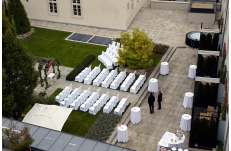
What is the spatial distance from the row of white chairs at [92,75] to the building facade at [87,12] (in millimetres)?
8326

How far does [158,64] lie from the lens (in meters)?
27.0

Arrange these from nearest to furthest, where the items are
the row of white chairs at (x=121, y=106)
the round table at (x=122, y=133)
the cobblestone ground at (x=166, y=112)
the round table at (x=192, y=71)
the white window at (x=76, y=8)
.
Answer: the round table at (x=122, y=133), the cobblestone ground at (x=166, y=112), the row of white chairs at (x=121, y=106), the round table at (x=192, y=71), the white window at (x=76, y=8)

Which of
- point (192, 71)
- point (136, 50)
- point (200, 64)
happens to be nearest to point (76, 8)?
point (136, 50)

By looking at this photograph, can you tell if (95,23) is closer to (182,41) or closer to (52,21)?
(52,21)

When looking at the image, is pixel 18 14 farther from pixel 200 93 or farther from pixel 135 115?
pixel 200 93

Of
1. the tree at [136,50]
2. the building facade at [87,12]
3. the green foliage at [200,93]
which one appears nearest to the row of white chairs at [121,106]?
the tree at [136,50]

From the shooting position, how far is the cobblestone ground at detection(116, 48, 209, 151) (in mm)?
19438

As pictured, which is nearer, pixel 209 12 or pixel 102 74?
pixel 102 74

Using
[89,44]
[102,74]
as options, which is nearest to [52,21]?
[89,44]

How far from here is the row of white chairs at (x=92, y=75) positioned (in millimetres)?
24719

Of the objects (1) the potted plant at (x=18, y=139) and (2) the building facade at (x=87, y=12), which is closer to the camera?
(1) the potted plant at (x=18, y=139)

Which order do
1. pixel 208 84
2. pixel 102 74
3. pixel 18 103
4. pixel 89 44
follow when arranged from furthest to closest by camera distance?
pixel 89 44 < pixel 102 74 < pixel 208 84 < pixel 18 103

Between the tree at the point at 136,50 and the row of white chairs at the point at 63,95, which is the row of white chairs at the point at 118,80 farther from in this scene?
the row of white chairs at the point at 63,95

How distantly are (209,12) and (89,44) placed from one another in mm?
11437
